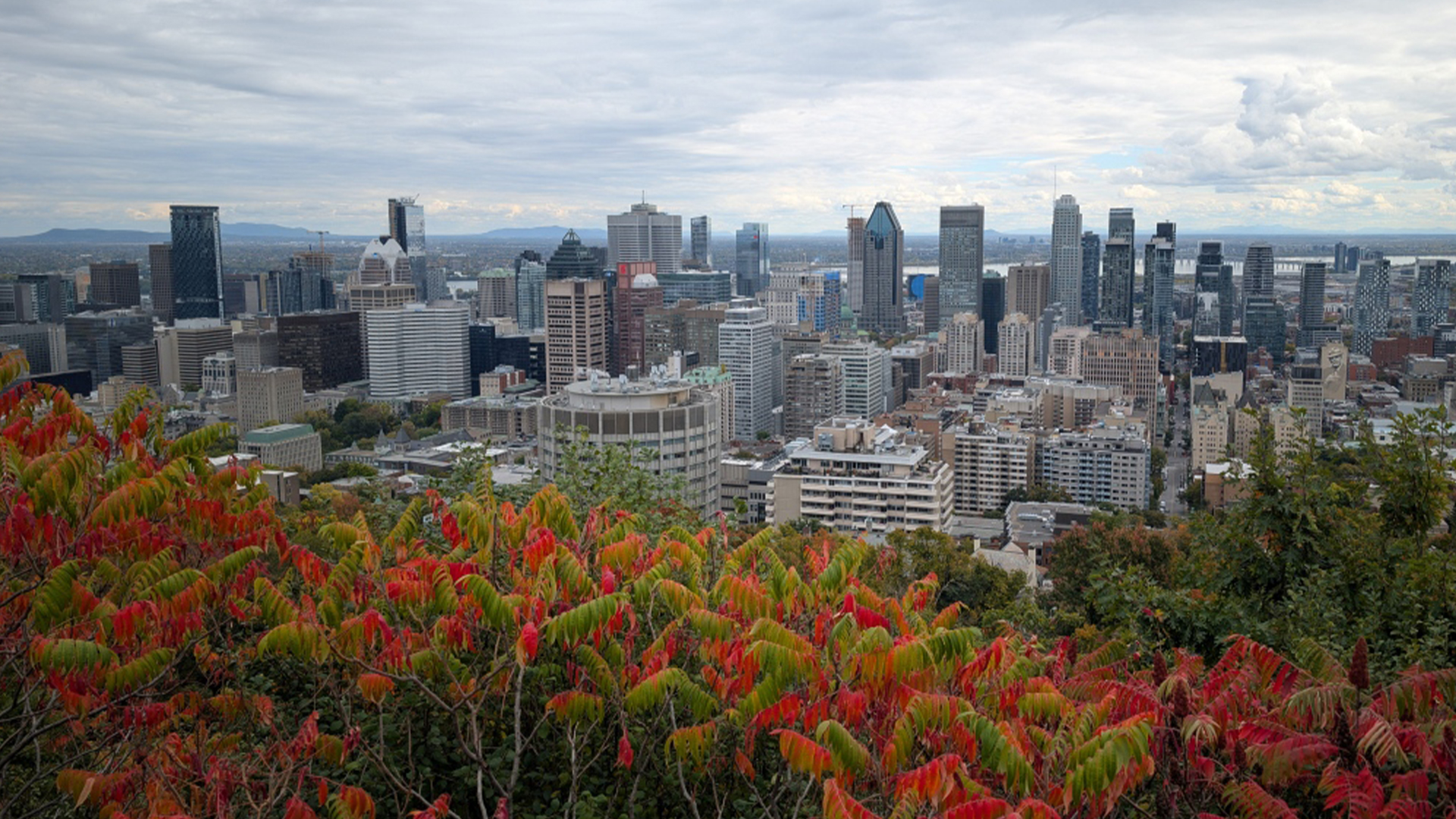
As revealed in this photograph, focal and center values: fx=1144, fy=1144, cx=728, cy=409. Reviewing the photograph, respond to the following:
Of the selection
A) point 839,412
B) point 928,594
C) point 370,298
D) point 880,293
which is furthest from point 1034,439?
point 880,293

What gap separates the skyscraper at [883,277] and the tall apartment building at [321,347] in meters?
74.8

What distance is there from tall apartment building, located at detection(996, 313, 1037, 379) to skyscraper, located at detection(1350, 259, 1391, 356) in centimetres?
2785

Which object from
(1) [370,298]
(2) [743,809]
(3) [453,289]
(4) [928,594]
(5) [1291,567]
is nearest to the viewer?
(2) [743,809]

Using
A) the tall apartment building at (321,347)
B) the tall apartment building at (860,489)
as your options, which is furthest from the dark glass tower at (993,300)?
the tall apartment building at (860,489)

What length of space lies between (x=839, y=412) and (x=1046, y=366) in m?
33.6

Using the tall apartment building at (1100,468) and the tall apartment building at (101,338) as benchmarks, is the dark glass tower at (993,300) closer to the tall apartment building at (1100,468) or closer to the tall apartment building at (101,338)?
the tall apartment building at (1100,468)

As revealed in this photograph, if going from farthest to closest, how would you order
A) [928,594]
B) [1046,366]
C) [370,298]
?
[1046,366], [370,298], [928,594]

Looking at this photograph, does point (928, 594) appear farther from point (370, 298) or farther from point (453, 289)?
point (453, 289)

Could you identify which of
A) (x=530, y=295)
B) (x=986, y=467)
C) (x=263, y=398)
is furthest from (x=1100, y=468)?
(x=530, y=295)

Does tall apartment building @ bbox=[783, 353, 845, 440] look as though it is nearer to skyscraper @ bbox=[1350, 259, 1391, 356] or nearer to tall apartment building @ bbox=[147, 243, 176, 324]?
skyscraper @ bbox=[1350, 259, 1391, 356]

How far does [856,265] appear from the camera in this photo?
567 ft

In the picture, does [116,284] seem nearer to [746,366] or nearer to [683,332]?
[683,332]

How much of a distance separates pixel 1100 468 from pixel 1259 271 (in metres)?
81.9

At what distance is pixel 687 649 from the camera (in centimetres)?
583
